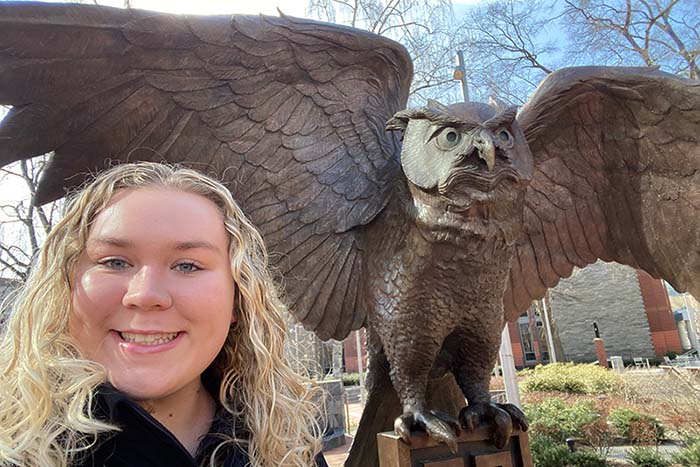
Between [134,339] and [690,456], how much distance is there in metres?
7.58

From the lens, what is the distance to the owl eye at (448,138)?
1.78 meters

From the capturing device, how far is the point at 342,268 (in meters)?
2.33

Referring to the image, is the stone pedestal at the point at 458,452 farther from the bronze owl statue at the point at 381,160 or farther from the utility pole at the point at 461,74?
the utility pole at the point at 461,74

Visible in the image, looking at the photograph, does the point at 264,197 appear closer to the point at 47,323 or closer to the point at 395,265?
the point at 395,265

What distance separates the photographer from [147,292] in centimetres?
86

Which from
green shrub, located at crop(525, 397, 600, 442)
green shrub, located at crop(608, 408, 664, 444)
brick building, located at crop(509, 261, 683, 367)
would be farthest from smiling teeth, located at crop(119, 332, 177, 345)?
brick building, located at crop(509, 261, 683, 367)

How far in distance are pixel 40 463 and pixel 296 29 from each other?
187 centimetres

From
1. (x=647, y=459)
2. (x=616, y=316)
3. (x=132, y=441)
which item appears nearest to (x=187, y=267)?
(x=132, y=441)

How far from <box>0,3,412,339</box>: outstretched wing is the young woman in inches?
35.2

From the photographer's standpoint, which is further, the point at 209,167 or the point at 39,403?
the point at 209,167

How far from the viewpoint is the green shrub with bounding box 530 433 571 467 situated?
666 centimetres

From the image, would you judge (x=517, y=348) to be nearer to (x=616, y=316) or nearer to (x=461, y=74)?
(x=616, y=316)

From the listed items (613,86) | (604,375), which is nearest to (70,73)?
(613,86)

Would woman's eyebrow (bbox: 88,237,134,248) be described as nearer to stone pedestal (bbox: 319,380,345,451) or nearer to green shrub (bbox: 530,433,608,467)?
green shrub (bbox: 530,433,608,467)
